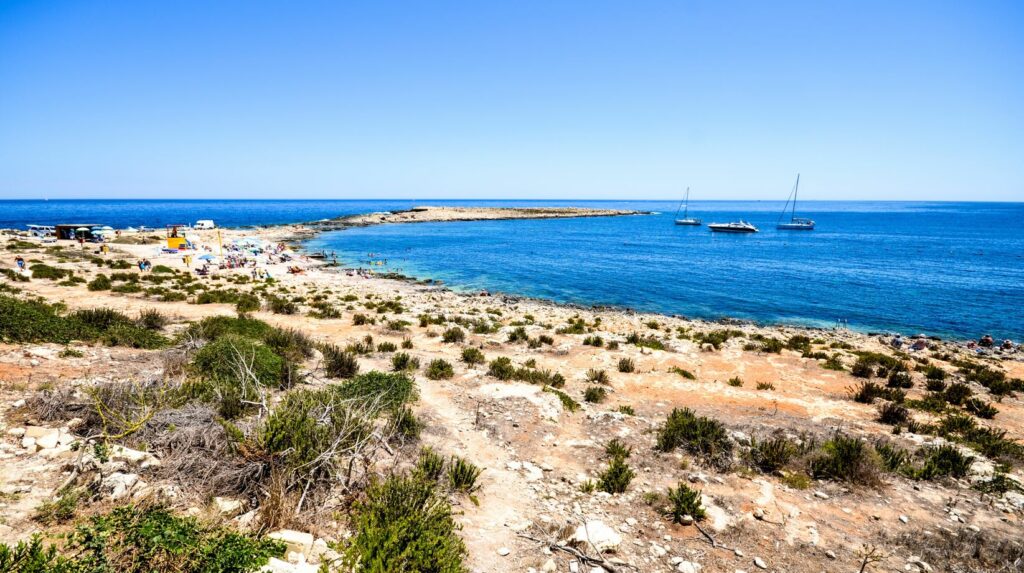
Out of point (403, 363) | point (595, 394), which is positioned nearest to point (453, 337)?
point (403, 363)

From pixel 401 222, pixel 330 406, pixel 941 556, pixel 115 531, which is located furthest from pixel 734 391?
pixel 401 222

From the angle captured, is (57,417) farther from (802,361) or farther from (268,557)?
(802,361)

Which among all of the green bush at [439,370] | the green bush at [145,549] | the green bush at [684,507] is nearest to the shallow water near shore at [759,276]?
the green bush at [439,370]

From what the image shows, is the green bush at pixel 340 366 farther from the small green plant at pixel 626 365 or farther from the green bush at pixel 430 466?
the small green plant at pixel 626 365

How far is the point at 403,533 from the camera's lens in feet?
16.0

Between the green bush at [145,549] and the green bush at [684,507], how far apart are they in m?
5.45

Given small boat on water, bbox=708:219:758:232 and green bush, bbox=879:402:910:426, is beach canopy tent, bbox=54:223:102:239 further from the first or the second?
small boat on water, bbox=708:219:758:232

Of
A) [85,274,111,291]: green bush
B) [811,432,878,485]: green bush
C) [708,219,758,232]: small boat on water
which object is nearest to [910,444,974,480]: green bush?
[811,432,878,485]: green bush

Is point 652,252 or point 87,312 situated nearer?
point 87,312

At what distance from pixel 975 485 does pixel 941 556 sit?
333 cm

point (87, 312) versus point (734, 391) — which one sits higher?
point (87, 312)

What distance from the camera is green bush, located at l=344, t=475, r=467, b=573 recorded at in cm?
459

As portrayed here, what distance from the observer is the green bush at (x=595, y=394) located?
1188 centimetres

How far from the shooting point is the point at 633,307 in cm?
3038
